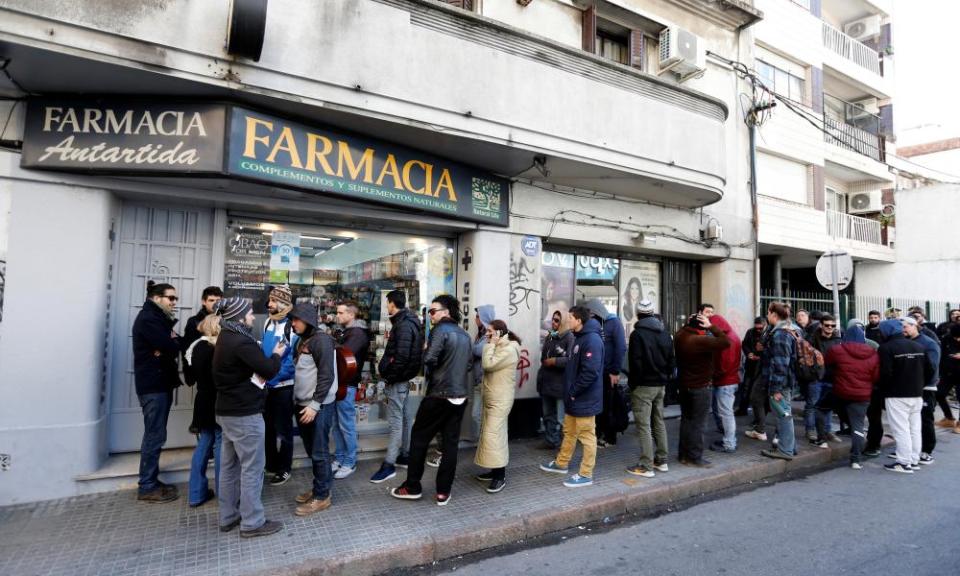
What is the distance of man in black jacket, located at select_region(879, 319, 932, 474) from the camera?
19.7 feet

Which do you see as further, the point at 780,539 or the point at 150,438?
the point at 150,438

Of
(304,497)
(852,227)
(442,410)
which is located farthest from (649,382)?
(852,227)

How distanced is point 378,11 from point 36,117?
11.1ft

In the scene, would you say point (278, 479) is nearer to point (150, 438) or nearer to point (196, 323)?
point (150, 438)

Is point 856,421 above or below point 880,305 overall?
below

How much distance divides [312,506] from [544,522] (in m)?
2.10

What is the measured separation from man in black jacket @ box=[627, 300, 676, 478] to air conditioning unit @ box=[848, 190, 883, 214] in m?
13.4

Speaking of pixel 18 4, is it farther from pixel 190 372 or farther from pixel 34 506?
pixel 34 506

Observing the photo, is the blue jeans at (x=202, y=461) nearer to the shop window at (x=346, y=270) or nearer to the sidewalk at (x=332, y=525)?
the sidewalk at (x=332, y=525)

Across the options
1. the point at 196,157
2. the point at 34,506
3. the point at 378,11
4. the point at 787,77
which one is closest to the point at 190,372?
the point at 34,506

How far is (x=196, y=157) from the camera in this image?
4.57 m

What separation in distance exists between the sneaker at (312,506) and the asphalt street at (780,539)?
1.30m

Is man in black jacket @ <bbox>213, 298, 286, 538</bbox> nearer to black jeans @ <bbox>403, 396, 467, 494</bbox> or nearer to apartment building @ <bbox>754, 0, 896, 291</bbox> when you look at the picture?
black jeans @ <bbox>403, 396, 467, 494</bbox>

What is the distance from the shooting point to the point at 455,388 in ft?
15.1
